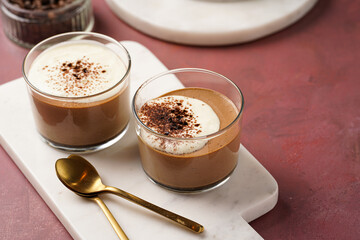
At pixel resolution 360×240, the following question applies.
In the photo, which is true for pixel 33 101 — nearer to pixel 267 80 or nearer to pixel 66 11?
pixel 66 11

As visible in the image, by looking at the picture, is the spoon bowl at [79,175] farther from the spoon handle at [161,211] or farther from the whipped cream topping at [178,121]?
the whipped cream topping at [178,121]

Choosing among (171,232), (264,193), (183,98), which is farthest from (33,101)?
(264,193)

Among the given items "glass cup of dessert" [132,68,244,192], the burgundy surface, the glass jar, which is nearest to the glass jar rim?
the glass jar

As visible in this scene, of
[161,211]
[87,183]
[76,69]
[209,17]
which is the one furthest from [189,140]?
[209,17]

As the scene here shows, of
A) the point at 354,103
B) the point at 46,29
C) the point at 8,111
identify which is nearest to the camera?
the point at 8,111

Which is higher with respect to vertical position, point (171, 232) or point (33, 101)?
point (33, 101)

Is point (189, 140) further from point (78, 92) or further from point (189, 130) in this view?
point (78, 92)

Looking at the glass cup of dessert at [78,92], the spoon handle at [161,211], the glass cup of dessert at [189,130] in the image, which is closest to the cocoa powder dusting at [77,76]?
the glass cup of dessert at [78,92]
